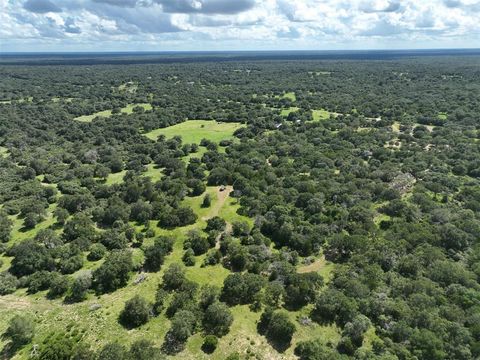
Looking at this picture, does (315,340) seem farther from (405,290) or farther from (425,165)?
(425,165)

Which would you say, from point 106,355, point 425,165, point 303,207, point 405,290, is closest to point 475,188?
point 425,165

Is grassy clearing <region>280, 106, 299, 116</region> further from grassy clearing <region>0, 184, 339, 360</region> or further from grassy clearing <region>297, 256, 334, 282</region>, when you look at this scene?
grassy clearing <region>0, 184, 339, 360</region>

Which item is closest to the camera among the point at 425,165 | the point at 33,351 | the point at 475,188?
the point at 33,351

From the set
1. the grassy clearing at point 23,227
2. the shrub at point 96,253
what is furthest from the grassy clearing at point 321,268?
the grassy clearing at point 23,227

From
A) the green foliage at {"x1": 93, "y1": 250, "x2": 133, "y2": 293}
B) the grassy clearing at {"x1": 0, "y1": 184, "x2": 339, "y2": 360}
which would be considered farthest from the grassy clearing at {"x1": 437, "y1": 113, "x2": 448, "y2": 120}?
the green foliage at {"x1": 93, "y1": 250, "x2": 133, "y2": 293}

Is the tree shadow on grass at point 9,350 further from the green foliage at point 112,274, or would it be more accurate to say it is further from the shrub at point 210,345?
the shrub at point 210,345

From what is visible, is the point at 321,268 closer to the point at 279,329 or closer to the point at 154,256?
the point at 279,329
